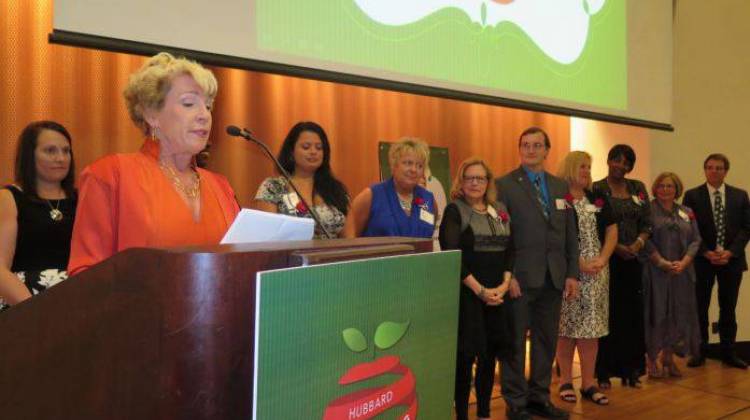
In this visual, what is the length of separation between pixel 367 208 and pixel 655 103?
8.21 feet

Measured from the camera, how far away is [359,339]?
0.88 meters

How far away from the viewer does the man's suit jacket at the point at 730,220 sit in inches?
184

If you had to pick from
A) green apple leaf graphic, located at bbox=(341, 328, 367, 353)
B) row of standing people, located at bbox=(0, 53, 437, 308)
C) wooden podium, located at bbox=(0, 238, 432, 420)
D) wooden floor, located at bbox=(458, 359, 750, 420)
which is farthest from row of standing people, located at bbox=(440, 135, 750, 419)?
wooden podium, located at bbox=(0, 238, 432, 420)

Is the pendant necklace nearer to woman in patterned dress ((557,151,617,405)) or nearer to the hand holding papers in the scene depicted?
the hand holding papers

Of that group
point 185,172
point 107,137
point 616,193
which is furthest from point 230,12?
point 616,193

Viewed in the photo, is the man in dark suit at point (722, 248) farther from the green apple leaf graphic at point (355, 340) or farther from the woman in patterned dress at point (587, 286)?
the green apple leaf graphic at point (355, 340)

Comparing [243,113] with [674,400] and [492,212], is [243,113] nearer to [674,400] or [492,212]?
[492,212]

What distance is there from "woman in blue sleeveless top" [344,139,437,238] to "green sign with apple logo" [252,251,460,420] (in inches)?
70.8

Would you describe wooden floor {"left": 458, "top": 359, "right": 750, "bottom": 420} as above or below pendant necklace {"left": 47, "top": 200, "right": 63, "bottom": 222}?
below

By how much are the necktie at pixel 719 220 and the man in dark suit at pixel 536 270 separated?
79.2 inches

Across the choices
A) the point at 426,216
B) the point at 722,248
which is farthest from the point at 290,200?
the point at 722,248

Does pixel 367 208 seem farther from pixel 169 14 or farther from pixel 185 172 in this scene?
pixel 185 172

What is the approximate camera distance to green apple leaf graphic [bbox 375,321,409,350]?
0.92 meters

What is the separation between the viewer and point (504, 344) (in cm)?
307
